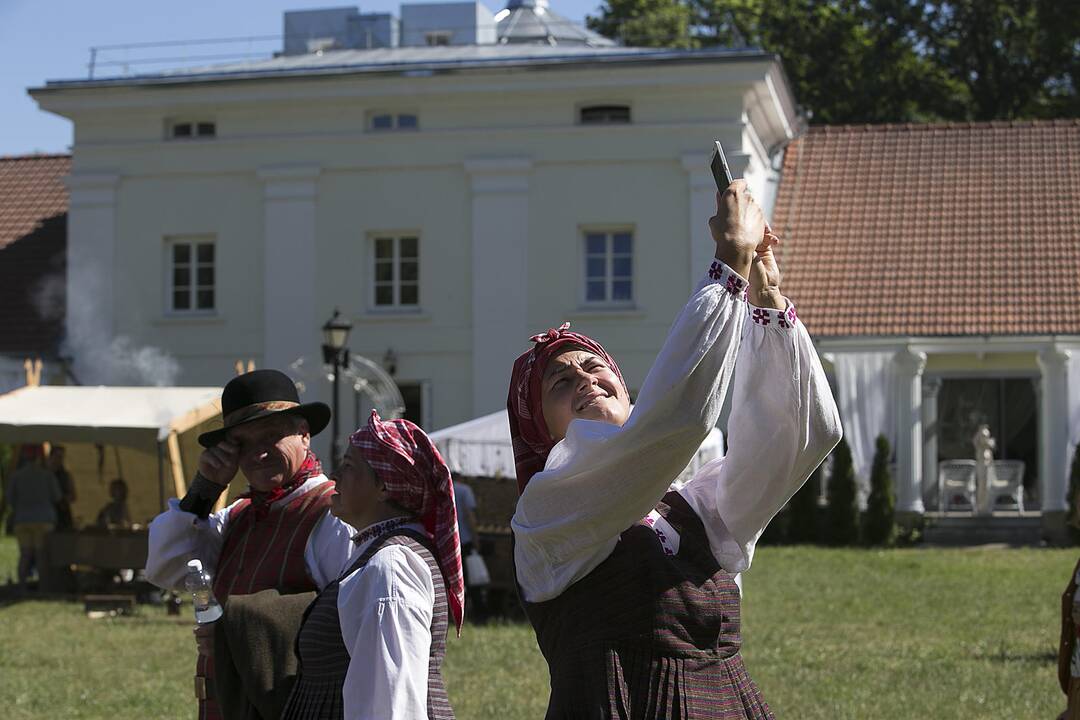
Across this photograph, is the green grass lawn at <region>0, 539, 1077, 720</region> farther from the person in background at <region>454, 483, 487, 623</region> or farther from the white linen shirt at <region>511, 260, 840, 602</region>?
the white linen shirt at <region>511, 260, 840, 602</region>

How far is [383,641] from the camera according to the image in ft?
12.2

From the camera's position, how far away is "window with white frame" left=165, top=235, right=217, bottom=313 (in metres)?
26.7

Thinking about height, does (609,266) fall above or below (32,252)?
below

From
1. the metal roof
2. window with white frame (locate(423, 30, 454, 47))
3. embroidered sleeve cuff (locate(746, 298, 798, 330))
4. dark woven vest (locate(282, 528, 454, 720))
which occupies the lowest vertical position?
dark woven vest (locate(282, 528, 454, 720))

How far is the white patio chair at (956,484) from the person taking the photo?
25.2 meters

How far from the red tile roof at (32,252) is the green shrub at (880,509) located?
Result: 1386 centimetres

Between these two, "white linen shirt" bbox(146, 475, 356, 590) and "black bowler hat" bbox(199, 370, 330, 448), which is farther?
"black bowler hat" bbox(199, 370, 330, 448)

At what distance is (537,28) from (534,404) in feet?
90.7

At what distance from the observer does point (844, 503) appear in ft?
79.2

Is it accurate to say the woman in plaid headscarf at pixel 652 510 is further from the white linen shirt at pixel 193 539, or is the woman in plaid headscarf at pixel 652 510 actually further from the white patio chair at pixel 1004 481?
the white patio chair at pixel 1004 481

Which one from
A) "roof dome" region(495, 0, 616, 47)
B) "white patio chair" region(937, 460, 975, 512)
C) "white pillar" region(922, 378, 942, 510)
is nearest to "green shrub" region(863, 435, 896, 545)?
"white patio chair" region(937, 460, 975, 512)

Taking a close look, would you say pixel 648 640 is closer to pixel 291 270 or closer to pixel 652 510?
pixel 652 510

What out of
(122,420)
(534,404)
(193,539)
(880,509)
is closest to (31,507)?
(122,420)

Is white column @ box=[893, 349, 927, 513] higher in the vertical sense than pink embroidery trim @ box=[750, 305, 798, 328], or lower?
lower
